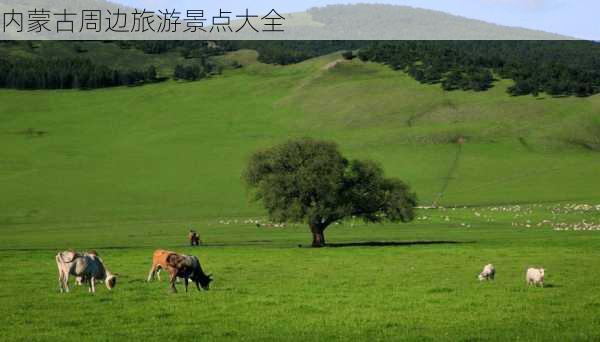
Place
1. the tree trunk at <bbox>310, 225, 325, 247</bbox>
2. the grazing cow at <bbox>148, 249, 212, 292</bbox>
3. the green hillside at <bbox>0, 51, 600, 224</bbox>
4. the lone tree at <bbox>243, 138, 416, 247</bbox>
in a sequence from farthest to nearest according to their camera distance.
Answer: the green hillside at <bbox>0, 51, 600, 224</bbox>
the lone tree at <bbox>243, 138, 416, 247</bbox>
the tree trunk at <bbox>310, 225, 325, 247</bbox>
the grazing cow at <bbox>148, 249, 212, 292</bbox>

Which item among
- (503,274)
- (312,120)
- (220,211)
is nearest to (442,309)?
(503,274)

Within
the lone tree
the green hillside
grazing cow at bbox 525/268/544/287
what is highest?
grazing cow at bbox 525/268/544/287

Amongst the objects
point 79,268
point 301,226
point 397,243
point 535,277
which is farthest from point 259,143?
point 79,268

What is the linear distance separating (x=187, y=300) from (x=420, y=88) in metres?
159

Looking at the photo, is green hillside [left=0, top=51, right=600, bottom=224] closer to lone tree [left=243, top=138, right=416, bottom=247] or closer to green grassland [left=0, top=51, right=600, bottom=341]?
green grassland [left=0, top=51, right=600, bottom=341]

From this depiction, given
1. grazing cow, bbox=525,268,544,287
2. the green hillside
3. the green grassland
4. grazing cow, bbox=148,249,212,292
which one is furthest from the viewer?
the green hillside

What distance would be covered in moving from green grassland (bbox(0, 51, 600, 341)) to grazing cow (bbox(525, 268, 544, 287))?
623 mm

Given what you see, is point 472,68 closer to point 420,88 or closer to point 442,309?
point 420,88

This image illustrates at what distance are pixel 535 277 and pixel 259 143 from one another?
117 meters

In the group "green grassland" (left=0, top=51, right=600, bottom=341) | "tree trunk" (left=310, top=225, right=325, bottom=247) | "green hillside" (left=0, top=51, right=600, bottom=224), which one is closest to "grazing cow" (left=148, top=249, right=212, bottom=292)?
"green grassland" (left=0, top=51, right=600, bottom=341)

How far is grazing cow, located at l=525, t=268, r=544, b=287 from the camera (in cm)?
2948

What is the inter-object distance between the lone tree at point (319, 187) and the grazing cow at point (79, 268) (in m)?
29.5

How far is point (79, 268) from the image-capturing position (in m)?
28.4

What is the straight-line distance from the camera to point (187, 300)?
Answer: 26031 mm
